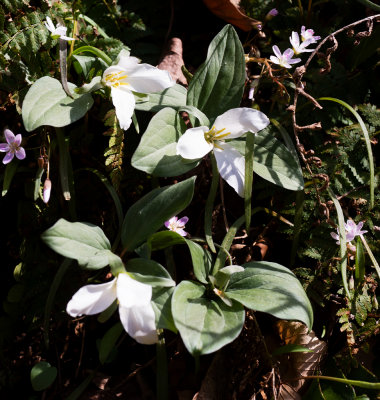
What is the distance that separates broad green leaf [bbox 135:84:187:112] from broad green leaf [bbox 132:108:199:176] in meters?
0.08

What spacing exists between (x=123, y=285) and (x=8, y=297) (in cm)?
64

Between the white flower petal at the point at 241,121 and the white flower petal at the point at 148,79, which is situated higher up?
the white flower petal at the point at 148,79

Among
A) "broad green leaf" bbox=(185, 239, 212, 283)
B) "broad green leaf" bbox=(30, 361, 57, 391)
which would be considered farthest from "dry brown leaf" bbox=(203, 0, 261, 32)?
"broad green leaf" bbox=(30, 361, 57, 391)

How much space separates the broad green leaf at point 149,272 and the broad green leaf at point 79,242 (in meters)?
0.09

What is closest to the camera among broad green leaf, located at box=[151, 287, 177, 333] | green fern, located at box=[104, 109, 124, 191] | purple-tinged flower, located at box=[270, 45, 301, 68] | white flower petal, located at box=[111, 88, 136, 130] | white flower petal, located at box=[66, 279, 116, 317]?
white flower petal, located at box=[66, 279, 116, 317]

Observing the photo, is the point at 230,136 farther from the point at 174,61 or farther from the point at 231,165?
the point at 174,61

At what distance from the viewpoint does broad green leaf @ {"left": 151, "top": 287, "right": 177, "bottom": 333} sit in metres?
1.23

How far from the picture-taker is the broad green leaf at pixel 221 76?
4.93ft

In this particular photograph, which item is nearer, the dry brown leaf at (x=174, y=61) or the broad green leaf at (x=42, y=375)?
the broad green leaf at (x=42, y=375)

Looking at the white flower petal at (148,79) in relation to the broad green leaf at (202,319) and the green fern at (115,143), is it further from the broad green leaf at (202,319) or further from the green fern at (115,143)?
the broad green leaf at (202,319)

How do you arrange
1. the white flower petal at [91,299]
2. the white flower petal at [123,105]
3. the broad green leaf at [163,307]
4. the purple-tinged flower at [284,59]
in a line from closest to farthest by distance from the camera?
the white flower petal at [91,299] → the broad green leaf at [163,307] → the white flower petal at [123,105] → the purple-tinged flower at [284,59]

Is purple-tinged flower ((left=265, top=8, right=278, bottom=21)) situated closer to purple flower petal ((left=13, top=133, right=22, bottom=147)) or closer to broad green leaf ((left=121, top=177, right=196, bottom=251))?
broad green leaf ((left=121, top=177, right=196, bottom=251))

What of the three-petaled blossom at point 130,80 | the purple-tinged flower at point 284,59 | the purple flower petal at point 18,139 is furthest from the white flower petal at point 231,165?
the purple flower petal at point 18,139

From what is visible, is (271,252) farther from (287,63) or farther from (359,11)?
(359,11)
